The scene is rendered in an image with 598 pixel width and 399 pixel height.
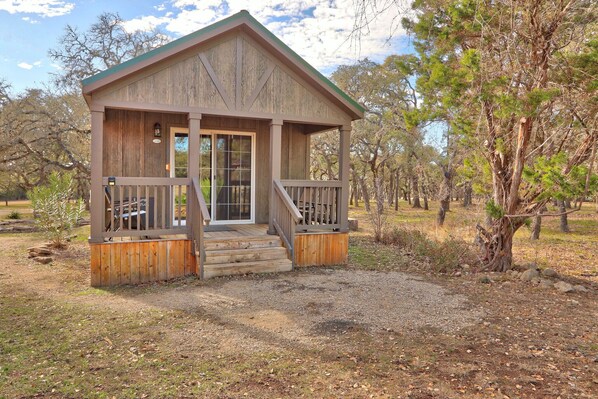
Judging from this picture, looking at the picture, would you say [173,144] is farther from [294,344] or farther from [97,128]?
[294,344]

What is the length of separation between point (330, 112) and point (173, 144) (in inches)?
128

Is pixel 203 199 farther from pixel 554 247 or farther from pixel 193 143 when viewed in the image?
pixel 554 247

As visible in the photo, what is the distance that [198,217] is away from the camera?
6.34 metres

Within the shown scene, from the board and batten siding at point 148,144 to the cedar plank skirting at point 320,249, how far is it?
61.0 inches

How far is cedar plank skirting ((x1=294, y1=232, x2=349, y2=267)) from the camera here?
7.22m

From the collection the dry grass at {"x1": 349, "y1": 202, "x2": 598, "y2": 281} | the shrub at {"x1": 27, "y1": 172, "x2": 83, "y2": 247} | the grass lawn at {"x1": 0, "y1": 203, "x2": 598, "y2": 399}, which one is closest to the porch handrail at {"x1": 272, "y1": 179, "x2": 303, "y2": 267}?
the grass lawn at {"x1": 0, "y1": 203, "x2": 598, "y2": 399}

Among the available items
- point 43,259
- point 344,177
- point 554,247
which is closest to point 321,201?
point 344,177

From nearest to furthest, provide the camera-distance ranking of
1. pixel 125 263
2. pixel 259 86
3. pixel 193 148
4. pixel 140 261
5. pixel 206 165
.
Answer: pixel 125 263 → pixel 140 261 → pixel 193 148 → pixel 259 86 → pixel 206 165

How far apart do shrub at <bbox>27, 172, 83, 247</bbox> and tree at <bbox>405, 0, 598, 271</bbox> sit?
8534 mm

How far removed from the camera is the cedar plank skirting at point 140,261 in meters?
6.01

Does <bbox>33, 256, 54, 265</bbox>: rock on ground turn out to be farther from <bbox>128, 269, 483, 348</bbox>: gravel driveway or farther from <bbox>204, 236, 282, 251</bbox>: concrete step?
<bbox>204, 236, 282, 251</bbox>: concrete step

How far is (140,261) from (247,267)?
1.70m

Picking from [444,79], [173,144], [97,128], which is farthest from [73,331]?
[444,79]

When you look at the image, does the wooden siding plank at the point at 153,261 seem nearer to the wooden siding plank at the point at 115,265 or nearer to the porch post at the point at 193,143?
the wooden siding plank at the point at 115,265
